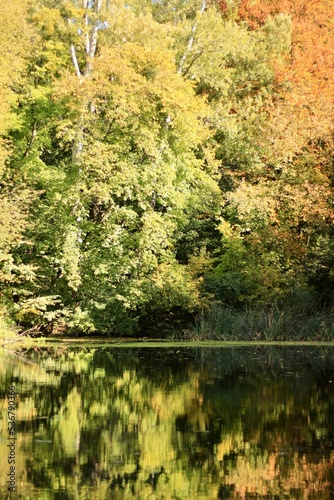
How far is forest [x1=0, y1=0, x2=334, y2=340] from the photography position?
27141mm

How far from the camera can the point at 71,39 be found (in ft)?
102

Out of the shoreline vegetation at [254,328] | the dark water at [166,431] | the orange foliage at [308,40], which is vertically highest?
the orange foliage at [308,40]

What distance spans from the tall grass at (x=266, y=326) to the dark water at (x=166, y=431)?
8001 mm

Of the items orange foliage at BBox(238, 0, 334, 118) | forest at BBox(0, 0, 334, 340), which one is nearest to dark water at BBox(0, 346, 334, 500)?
forest at BBox(0, 0, 334, 340)

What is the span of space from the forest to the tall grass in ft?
0.17

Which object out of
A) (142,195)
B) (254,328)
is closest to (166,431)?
(254,328)

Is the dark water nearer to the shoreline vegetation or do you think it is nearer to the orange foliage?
the shoreline vegetation

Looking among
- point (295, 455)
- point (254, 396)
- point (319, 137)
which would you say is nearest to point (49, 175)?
point (319, 137)

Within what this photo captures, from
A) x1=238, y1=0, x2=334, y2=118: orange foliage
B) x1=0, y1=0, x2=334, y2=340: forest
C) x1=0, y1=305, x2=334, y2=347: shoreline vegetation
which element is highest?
x1=238, y1=0, x2=334, y2=118: orange foliage

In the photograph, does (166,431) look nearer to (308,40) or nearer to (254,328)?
(254,328)

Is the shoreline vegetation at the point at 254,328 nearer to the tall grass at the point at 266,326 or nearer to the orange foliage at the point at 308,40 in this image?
the tall grass at the point at 266,326

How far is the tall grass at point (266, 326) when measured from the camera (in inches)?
1006

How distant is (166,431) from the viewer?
31.7 feet

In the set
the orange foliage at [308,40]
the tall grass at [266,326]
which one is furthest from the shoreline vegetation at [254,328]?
the orange foliage at [308,40]
